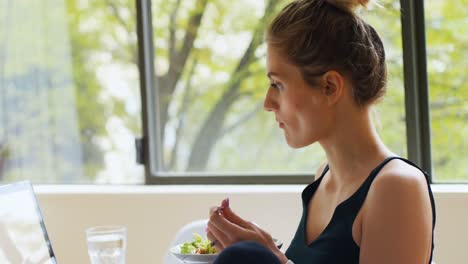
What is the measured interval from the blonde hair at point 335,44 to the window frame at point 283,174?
0.97m

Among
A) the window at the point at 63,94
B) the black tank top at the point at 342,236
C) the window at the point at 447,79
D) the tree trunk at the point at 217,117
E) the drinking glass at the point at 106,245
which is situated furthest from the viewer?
the window at the point at 63,94

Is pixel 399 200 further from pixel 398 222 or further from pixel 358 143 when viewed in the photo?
pixel 358 143

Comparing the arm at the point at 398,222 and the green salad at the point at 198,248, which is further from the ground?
the arm at the point at 398,222

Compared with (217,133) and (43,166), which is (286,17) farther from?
(43,166)

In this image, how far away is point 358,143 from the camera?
4.63 feet

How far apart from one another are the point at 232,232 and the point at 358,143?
13.0 inches

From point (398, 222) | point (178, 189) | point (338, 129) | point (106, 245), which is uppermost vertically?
point (338, 129)

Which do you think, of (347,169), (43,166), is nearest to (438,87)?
(347,169)

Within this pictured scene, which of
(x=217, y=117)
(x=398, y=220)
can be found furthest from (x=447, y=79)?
(x=398, y=220)

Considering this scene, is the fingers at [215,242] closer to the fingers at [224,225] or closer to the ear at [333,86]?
the fingers at [224,225]

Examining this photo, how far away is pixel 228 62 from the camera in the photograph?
279 cm

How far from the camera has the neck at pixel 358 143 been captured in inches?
54.9

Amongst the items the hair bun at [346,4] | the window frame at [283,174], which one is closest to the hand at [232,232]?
the hair bun at [346,4]

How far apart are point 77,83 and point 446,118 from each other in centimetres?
161
